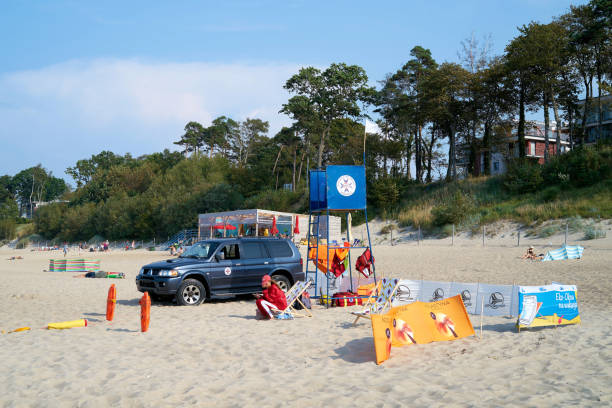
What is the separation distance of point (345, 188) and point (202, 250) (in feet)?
13.8

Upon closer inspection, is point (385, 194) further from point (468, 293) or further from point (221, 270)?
point (468, 293)

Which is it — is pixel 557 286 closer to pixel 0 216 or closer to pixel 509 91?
pixel 509 91

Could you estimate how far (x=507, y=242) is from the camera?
98.0 feet

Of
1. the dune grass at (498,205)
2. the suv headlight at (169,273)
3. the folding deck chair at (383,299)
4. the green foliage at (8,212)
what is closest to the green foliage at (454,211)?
the dune grass at (498,205)

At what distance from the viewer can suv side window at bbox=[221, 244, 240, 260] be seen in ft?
41.4

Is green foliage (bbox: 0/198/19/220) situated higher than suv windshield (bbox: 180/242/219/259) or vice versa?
green foliage (bbox: 0/198/19/220)

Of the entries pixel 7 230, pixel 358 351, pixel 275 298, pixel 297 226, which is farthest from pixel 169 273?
pixel 7 230

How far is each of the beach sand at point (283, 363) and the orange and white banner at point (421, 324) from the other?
170 millimetres

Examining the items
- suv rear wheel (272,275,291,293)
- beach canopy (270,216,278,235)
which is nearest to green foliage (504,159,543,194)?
beach canopy (270,216,278,235)

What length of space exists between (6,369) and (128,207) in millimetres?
69045

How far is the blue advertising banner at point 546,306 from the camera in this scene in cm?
807

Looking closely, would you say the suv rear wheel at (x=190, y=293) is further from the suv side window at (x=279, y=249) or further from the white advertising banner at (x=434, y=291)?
the white advertising banner at (x=434, y=291)

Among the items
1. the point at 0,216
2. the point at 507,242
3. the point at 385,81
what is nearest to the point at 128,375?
the point at 507,242

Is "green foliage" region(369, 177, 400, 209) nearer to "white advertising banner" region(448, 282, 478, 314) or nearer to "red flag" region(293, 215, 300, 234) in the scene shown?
"red flag" region(293, 215, 300, 234)
